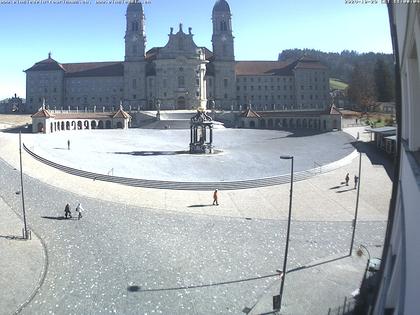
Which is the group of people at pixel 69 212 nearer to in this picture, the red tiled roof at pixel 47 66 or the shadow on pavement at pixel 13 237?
the shadow on pavement at pixel 13 237

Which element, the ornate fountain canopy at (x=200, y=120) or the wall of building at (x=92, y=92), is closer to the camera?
the ornate fountain canopy at (x=200, y=120)

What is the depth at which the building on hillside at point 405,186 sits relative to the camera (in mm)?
8055

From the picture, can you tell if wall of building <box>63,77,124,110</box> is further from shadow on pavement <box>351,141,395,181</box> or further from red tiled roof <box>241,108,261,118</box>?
shadow on pavement <box>351,141,395,181</box>

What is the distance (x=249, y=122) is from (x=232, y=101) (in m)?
24.7

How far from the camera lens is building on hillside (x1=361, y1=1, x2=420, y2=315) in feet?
26.4

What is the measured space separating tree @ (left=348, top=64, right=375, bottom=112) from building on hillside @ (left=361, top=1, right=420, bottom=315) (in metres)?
98.1

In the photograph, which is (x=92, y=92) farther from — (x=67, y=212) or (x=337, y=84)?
(x=337, y=84)

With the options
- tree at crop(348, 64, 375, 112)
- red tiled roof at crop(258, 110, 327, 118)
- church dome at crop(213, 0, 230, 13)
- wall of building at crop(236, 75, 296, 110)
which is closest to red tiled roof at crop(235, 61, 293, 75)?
wall of building at crop(236, 75, 296, 110)

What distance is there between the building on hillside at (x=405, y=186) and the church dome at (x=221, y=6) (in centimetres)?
11249

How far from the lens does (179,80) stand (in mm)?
110438

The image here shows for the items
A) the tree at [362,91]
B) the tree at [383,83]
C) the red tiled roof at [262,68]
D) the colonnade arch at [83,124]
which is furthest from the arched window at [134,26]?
the tree at [383,83]

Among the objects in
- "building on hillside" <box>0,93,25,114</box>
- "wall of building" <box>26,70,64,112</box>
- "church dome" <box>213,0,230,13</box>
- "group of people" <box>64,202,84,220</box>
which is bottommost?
"group of people" <box>64,202,84,220</box>

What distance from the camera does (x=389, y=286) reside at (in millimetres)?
11844

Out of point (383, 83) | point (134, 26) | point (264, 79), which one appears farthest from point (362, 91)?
point (134, 26)
